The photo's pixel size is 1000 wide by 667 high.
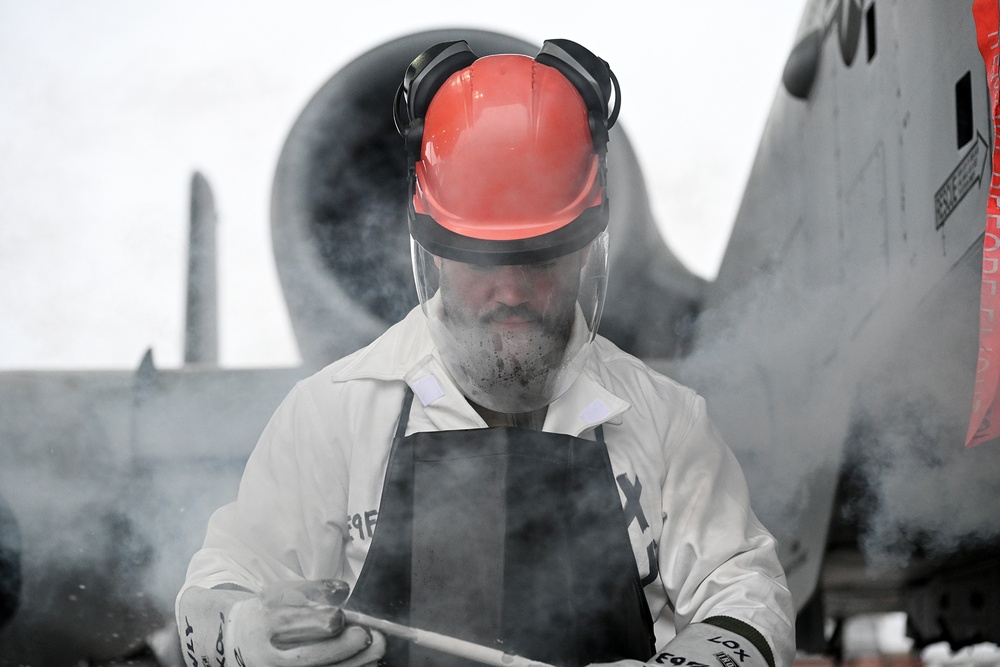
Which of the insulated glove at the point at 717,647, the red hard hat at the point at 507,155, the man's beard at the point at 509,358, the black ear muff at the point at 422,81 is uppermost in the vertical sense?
the black ear muff at the point at 422,81

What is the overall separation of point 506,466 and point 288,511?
1.13 ft

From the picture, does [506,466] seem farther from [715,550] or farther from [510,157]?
[510,157]

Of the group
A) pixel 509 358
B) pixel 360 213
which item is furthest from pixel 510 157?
pixel 360 213

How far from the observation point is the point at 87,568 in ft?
8.49

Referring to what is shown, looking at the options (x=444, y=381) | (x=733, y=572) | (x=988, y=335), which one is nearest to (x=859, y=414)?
(x=988, y=335)

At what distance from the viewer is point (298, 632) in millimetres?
1198

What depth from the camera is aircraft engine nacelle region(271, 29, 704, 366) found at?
2600mm

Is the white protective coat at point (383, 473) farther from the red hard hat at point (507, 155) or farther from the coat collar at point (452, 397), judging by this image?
the red hard hat at point (507, 155)

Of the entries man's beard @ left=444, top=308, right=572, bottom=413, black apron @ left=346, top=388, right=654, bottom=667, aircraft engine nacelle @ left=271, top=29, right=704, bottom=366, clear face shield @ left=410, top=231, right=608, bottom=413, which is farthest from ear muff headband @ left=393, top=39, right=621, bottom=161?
aircraft engine nacelle @ left=271, top=29, right=704, bottom=366

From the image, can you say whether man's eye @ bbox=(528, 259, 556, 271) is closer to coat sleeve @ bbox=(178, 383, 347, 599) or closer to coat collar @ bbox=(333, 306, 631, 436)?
coat collar @ bbox=(333, 306, 631, 436)

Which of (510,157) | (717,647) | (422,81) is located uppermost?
(422,81)

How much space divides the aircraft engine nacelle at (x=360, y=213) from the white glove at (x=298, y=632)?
52.6 inches

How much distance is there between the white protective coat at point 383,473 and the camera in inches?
56.7

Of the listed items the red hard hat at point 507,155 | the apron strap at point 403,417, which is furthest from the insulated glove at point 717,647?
the red hard hat at point 507,155
